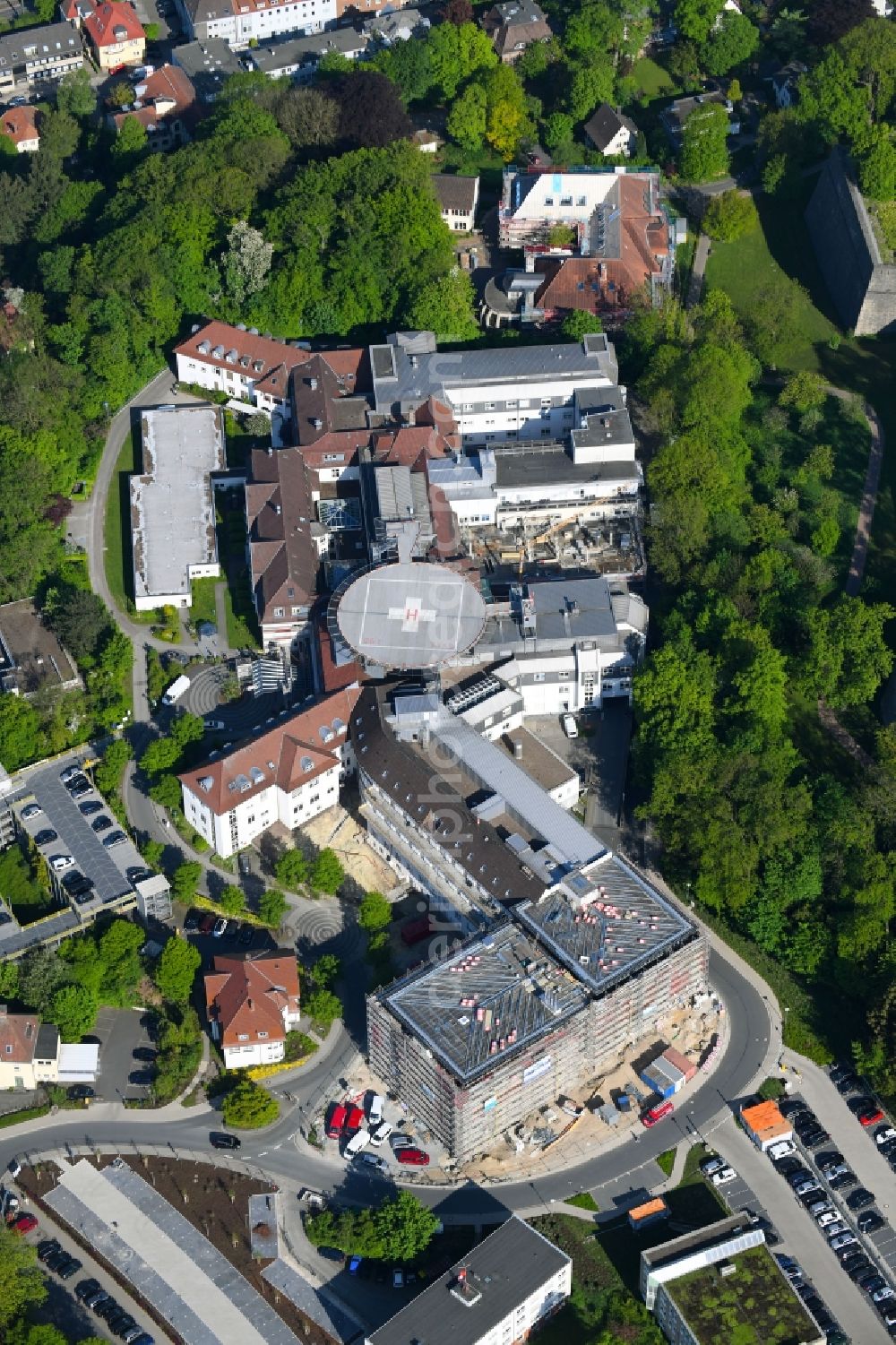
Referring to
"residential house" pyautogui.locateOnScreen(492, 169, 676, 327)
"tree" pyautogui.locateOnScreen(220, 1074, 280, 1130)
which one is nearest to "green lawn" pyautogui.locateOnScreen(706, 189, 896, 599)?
"residential house" pyautogui.locateOnScreen(492, 169, 676, 327)

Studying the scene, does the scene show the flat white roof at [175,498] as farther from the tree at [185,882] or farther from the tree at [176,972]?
the tree at [176,972]

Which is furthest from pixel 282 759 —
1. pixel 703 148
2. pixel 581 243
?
pixel 703 148

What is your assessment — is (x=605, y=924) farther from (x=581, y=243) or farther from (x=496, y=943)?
(x=581, y=243)

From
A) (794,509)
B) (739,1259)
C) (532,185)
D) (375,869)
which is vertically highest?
(532,185)

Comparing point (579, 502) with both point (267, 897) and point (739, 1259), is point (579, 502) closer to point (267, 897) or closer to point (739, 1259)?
point (267, 897)

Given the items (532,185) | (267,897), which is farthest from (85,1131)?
(532,185)

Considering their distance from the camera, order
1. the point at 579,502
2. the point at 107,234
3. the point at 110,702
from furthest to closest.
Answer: the point at 107,234 < the point at 579,502 < the point at 110,702
